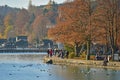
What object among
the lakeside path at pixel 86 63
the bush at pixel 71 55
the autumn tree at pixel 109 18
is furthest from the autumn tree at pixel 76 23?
the lakeside path at pixel 86 63

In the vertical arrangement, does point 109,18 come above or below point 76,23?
above

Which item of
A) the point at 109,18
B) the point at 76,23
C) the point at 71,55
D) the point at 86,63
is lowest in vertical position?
the point at 86,63

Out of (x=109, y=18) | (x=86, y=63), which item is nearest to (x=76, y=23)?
(x=109, y=18)

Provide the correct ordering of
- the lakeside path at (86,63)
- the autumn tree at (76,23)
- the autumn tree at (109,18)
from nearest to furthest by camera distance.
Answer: the lakeside path at (86,63)
the autumn tree at (109,18)
the autumn tree at (76,23)

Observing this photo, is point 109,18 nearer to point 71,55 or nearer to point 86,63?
point 86,63

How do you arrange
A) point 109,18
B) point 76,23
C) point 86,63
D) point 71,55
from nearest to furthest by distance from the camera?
1. point 86,63
2. point 109,18
3. point 76,23
4. point 71,55

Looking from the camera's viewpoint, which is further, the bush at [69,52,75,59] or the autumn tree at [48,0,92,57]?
the bush at [69,52,75,59]

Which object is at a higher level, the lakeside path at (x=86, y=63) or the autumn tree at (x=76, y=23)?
the autumn tree at (x=76, y=23)

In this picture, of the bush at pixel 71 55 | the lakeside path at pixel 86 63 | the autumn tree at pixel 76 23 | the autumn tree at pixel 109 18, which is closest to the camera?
the lakeside path at pixel 86 63

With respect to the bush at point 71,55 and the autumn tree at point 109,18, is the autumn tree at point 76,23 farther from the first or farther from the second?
the autumn tree at point 109,18

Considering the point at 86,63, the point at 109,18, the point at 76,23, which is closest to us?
the point at 86,63

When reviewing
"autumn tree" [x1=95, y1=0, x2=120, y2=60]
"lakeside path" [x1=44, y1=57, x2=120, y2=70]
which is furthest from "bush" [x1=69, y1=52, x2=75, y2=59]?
"autumn tree" [x1=95, y1=0, x2=120, y2=60]

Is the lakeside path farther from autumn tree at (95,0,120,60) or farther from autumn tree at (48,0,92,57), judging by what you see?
autumn tree at (95,0,120,60)

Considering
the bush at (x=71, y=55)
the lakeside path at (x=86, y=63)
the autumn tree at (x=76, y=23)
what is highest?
the autumn tree at (x=76, y=23)
